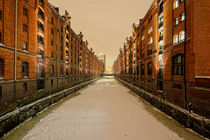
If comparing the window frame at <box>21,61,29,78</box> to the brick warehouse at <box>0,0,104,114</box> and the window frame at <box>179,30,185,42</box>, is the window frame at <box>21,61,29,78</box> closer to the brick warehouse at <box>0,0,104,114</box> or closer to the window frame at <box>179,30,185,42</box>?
the brick warehouse at <box>0,0,104,114</box>

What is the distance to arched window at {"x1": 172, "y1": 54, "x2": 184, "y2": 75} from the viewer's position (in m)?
9.41

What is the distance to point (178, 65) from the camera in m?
9.86

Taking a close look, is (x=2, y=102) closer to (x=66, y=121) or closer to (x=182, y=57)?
(x=66, y=121)

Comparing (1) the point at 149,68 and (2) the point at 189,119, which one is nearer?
(2) the point at 189,119

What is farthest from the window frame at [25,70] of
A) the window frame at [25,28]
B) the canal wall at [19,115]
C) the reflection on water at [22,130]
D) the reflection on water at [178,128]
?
the reflection on water at [178,128]

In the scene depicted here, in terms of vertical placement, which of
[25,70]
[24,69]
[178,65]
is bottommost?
[25,70]

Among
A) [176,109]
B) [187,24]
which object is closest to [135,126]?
[176,109]

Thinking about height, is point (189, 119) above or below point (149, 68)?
below

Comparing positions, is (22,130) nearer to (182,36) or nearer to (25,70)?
(25,70)

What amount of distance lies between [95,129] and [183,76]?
8.70 meters

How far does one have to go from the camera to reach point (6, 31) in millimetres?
9664

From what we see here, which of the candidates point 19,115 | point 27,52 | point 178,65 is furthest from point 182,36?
point 27,52

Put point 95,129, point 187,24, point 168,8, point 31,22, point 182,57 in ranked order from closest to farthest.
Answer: point 95,129
point 187,24
point 182,57
point 168,8
point 31,22

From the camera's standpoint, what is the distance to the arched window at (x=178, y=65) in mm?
9414
